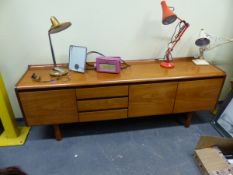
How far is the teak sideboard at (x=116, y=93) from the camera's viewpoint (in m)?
1.55

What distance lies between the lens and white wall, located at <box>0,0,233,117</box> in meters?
1.65

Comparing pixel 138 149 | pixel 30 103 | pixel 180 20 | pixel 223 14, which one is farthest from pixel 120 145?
pixel 223 14

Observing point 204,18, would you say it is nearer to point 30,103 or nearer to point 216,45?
point 216,45

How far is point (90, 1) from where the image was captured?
166 cm

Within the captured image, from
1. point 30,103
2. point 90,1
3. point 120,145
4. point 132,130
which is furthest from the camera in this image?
point 132,130

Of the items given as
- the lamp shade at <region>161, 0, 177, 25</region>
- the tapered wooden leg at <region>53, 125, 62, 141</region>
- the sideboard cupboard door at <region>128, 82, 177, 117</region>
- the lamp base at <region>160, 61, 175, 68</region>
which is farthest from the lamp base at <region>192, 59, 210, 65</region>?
the tapered wooden leg at <region>53, 125, 62, 141</region>

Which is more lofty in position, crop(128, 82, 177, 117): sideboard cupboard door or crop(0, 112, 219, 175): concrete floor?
crop(128, 82, 177, 117): sideboard cupboard door

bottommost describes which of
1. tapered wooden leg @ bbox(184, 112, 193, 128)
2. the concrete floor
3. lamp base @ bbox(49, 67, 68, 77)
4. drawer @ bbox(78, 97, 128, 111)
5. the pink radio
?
the concrete floor

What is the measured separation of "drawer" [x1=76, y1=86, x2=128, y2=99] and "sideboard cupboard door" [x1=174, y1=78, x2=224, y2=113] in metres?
0.51

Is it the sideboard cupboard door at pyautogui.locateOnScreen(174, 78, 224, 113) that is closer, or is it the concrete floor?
the concrete floor

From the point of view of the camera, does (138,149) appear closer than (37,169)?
No

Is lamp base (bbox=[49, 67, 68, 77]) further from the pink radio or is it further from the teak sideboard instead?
the pink radio

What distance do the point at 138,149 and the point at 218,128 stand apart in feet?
2.72

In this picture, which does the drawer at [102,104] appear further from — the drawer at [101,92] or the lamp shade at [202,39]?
the lamp shade at [202,39]
